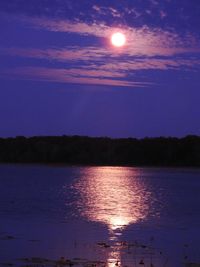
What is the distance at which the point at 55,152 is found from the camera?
439 ft

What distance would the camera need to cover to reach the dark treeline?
404 ft

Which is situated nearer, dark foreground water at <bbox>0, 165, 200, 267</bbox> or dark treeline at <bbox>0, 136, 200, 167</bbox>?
dark foreground water at <bbox>0, 165, 200, 267</bbox>

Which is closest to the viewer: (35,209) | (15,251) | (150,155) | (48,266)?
(48,266)

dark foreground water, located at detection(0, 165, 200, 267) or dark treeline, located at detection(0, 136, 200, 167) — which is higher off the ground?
dark treeline, located at detection(0, 136, 200, 167)

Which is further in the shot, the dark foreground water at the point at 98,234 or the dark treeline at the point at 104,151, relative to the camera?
the dark treeline at the point at 104,151

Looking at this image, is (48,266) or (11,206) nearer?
(48,266)

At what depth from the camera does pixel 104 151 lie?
450 feet

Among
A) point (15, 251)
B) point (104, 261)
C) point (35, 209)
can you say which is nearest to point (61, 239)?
point (15, 251)

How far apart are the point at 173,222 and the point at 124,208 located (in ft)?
24.9

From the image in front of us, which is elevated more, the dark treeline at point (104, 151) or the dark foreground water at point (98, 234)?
the dark treeline at point (104, 151)

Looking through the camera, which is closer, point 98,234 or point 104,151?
point 98,234

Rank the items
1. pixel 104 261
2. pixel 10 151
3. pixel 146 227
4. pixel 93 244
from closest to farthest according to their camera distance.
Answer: pixel 104 261 → pixel 93 244 → pixel 146 227 → pixel 10 151

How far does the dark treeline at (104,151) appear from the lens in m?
123

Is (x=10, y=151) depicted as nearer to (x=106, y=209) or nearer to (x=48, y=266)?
(x=106, y=209)
